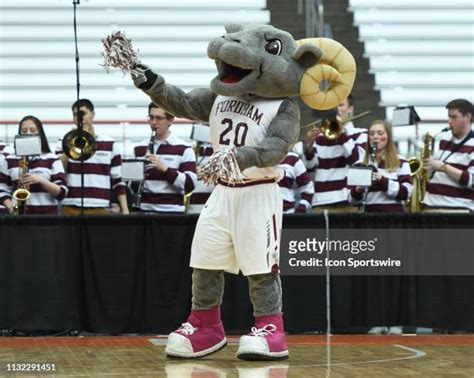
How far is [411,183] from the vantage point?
910 cm

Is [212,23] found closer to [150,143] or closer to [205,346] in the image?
[150,143]

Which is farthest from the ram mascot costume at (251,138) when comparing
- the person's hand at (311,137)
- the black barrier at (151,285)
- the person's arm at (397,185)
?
the person's hand at (311,137)

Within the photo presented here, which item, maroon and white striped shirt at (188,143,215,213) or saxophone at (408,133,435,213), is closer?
maroon and white striped shirt at (188,143,215,213)

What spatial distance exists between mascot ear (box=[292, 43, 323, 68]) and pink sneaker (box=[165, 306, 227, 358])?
1.46m

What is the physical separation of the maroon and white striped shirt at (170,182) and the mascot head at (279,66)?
7.69ft

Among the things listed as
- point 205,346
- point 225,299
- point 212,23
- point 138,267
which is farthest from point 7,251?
point 212,23

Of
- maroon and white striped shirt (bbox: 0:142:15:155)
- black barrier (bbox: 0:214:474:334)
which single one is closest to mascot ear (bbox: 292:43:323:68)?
black barrier (bbox: 0:214:474:334)

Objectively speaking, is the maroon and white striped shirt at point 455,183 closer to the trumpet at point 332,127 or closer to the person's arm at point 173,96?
the trumpet at point 332,127

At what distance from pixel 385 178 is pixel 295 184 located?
86 centimetres

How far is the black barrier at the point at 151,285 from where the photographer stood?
7969 mm

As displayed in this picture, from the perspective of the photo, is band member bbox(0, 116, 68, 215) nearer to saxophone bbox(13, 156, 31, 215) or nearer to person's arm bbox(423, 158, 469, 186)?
saxophone bbox(13, 156, 31, 215)

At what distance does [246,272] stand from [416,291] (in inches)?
83.1

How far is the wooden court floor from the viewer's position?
584cm

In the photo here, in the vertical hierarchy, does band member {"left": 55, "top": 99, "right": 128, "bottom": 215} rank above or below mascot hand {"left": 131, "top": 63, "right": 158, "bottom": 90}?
below
